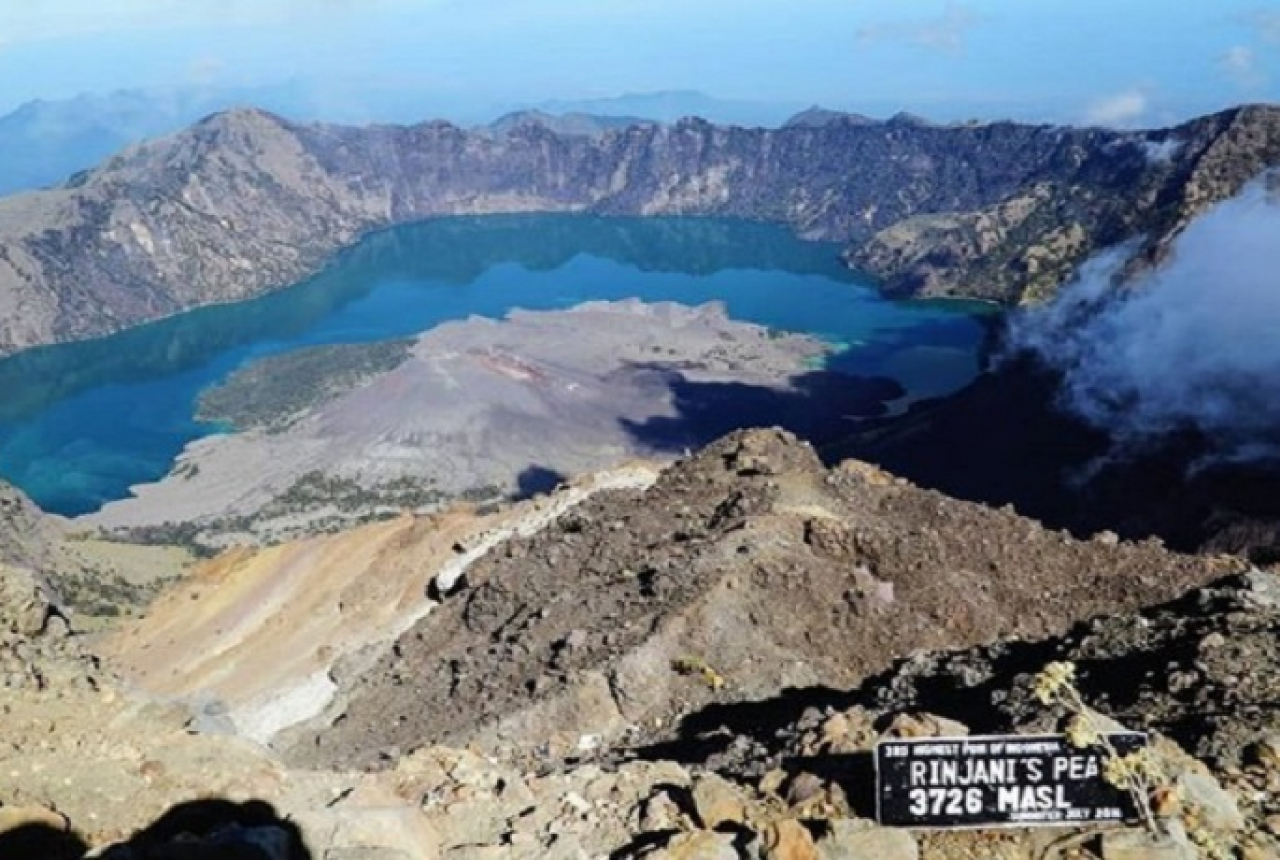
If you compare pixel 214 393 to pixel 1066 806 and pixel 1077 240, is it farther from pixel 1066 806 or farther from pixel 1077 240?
pixel 1066 806

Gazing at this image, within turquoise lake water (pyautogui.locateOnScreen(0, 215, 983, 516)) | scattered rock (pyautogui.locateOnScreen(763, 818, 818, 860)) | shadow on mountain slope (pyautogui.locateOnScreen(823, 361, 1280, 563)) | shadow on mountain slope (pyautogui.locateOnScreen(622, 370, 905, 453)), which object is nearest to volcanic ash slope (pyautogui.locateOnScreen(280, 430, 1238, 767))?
scattered rock (pyautogui.locateOnScreen(763, 818, 818, 860))

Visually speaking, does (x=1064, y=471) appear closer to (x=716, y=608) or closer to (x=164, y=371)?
(x=716, y=608)

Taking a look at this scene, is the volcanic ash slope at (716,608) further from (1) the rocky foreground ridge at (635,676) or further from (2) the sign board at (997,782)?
(2) the sign board at (997,782)

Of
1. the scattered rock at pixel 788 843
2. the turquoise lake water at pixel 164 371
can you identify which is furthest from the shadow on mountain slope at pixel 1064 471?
the turquoise lake water at pixel 164 371

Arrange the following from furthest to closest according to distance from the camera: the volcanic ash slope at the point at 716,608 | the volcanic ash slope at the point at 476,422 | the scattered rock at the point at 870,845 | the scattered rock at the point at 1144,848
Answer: the volcanic ash slope at the point at 476,422 < the volcanic ash slope at the point at 716,608 < the scattered rock at the point at 870,845 < the scattered rock at the point at 1144,848

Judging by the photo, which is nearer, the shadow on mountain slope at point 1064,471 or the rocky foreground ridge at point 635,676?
the rocky foreground ridge at point 635,676

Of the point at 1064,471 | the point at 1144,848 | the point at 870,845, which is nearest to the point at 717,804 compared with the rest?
the point at 870,845

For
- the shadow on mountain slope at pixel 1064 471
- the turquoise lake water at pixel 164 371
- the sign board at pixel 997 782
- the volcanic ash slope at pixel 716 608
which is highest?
the sign board at pixel 997 782
